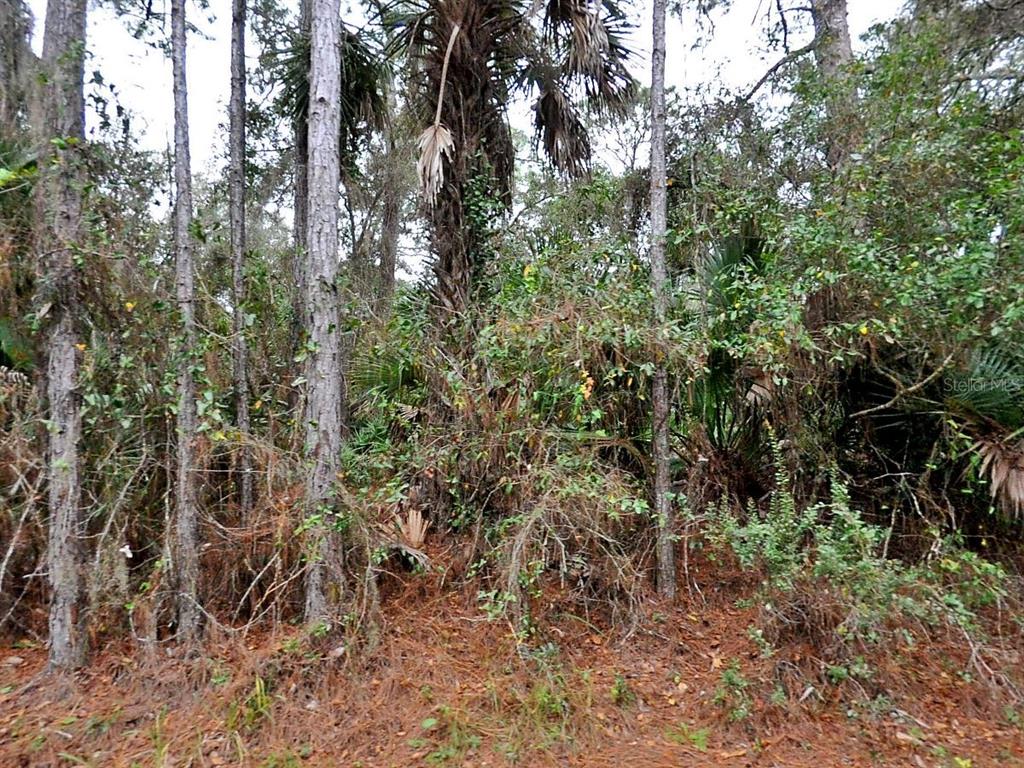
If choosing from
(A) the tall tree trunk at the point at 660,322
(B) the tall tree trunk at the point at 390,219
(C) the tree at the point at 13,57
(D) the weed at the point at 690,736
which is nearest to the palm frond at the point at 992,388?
(A) the tall tree trunk at the point at 660,322

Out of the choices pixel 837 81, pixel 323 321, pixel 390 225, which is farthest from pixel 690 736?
pixel 390 225

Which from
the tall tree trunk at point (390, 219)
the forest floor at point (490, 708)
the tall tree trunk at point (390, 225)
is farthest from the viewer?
the tall tree trunk at point (390, 225)

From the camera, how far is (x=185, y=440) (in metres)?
4.51

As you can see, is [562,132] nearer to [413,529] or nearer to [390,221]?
[413,529]

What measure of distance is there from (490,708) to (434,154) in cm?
501

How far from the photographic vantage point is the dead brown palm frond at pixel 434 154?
6152 millimetres

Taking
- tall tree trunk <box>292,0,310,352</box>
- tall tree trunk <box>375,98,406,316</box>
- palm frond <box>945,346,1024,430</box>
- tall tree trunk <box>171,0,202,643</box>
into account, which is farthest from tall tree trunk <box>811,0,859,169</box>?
tall tree trunk <box>375,98,406,316</box>

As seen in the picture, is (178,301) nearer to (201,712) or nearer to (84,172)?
(84,172)

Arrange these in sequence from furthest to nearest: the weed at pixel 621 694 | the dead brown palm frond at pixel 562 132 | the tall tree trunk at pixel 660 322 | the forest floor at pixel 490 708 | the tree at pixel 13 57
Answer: the dead brown palm frond at pixel 562 132 → the tree at pixel 13 57 → the tall tree trunk at pixel 660 322 → the weed at pixel 621 694 → the forest floor at pixel 490 708

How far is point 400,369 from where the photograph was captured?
20.5ft

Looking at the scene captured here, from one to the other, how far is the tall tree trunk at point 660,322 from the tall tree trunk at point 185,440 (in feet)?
11.9

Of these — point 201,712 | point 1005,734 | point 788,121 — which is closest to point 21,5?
point 201,712

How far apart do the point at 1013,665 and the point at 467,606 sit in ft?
12.7

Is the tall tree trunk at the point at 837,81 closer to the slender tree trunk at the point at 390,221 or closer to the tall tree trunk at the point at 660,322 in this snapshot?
the tall tree trunk at the point at 660,322
